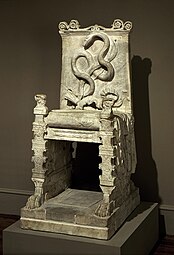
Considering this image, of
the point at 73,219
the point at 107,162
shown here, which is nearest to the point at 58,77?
the point at 107,162

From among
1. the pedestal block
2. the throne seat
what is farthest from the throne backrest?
the pedestal block

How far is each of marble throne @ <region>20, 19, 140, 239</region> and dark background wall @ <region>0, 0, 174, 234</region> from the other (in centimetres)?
38

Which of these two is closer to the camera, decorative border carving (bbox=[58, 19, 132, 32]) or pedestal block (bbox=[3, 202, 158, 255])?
pedestal block (bbox=[3, 202, 158, 255])

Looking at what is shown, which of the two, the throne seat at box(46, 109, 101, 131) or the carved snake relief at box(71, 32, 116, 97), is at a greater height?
the carved snake relief at box(71, 32, 116, 97)

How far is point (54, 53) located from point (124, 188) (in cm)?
136

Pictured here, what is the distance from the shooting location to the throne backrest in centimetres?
Answer: 351

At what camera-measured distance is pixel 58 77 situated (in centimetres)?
410

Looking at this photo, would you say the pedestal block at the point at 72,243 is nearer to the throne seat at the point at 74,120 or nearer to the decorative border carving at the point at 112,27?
the throne seat at the point at 74,120

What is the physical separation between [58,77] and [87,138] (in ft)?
3.61

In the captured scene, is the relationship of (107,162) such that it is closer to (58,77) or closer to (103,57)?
(103,57)

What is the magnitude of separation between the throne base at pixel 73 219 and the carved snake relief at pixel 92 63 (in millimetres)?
834

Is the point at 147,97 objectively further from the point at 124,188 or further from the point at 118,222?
the point at 118,222

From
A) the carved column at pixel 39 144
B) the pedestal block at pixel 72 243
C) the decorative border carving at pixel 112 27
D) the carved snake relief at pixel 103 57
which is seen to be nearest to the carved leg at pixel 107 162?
the pedestal block at pixel 72 243

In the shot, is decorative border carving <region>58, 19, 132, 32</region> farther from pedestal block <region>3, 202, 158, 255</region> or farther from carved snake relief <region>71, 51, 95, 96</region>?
pedestal block <region>3, 202, 158, 255</region>
